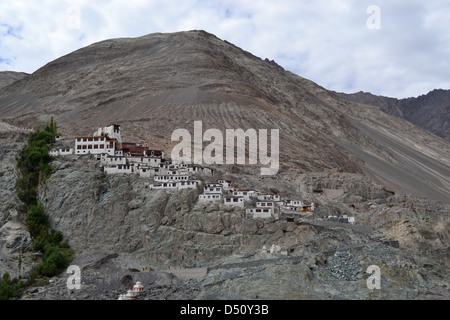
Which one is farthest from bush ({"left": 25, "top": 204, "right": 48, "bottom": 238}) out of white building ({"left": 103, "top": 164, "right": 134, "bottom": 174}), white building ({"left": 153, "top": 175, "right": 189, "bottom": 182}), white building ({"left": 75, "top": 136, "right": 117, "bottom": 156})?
white building ({"left": 153, "top": 175, "right": 189, "bottom": 182})

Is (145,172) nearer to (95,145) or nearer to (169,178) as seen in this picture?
(169,178)

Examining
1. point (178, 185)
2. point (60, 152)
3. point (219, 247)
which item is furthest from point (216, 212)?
point (60, 152)

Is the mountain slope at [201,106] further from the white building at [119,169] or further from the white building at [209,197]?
the white building at [209,197]

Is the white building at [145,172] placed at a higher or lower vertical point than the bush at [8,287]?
higher

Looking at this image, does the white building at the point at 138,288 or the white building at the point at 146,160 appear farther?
the white building at the point at 146,160

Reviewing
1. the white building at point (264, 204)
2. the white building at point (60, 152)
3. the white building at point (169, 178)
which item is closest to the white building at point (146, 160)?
the white building at point (169, 178)

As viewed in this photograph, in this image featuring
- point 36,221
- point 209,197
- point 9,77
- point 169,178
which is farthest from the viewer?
point 9,77

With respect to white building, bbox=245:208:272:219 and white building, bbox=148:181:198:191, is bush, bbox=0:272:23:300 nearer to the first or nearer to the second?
white building, bbox=148:181:198:191
